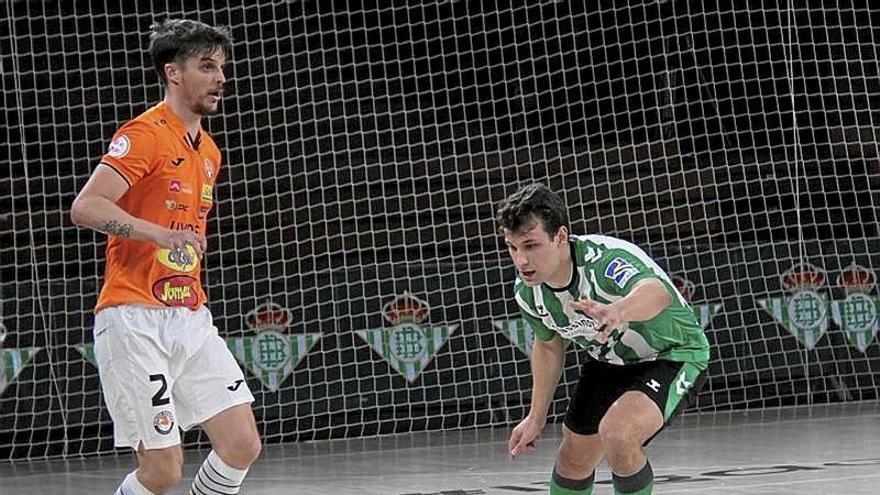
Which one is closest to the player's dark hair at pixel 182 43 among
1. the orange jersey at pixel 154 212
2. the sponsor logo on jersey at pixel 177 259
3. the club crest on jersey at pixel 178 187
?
the orange jersey at pixel 154 212

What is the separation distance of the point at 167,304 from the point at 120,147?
47 centimetres

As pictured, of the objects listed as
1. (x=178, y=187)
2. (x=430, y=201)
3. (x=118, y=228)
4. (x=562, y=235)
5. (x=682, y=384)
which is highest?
(x=430, y=201)

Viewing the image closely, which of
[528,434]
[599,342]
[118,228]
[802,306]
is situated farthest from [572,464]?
[802,306]

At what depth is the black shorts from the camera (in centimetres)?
451

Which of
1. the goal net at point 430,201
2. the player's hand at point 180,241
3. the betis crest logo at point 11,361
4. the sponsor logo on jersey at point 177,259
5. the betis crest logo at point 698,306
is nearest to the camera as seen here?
the player's hand at point 180,241

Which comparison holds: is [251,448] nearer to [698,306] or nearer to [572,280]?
[572,280]

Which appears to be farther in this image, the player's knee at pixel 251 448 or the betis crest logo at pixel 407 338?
the betis crest logo at pixel 407 338

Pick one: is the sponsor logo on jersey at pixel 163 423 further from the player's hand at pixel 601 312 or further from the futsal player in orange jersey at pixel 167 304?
the player's hand at pixel 601 312

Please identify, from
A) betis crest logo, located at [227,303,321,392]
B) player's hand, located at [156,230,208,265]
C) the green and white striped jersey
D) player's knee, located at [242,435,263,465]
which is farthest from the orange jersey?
betis crest logo, located at [227,303,321,392]

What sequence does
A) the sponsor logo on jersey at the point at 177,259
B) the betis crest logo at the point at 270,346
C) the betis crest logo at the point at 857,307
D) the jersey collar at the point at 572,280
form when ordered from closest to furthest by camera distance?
1. the sponsor logo on jersey at the point at 177,259
2. the jersey collar at the point at 572,280
3. the betis crest logo at the point at 270,346
4. the betis crest logo at the point at 857,307

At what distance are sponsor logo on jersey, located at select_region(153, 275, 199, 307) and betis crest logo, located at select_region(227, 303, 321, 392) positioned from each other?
5292 mm

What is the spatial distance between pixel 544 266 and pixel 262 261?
7.26 m

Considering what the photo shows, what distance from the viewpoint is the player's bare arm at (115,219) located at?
3.95m

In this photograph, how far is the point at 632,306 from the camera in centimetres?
402
